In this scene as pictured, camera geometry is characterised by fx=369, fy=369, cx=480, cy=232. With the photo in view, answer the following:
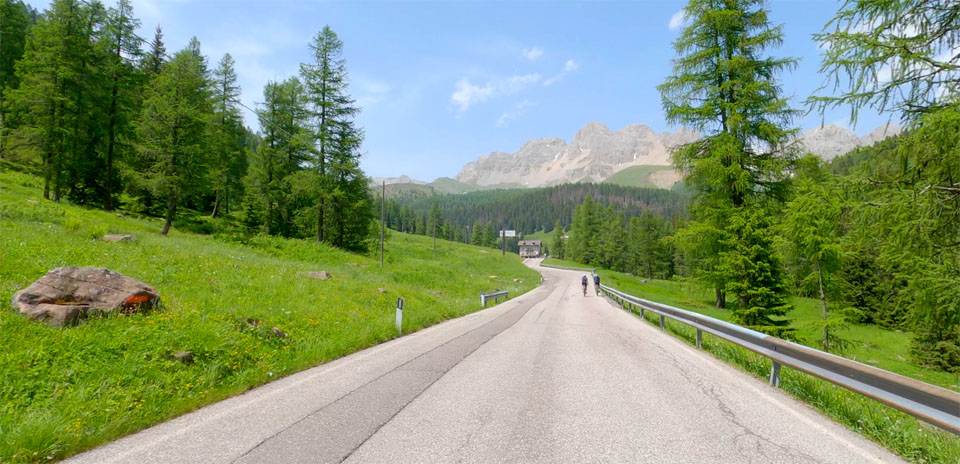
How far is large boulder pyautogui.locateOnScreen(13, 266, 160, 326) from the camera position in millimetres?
5820

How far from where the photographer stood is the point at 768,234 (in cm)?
1194

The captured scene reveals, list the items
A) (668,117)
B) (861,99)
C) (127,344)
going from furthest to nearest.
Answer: (668,117), (861,99), (127,344)

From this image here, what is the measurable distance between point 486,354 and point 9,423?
5963mm

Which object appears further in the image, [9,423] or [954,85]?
[954,85]

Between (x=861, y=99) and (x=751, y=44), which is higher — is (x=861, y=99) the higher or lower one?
the lower one

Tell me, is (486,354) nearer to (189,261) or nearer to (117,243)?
(189,261)

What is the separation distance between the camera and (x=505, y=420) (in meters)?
3.83

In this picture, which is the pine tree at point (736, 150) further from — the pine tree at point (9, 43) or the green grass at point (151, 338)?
the pine tree at point (9, 43)

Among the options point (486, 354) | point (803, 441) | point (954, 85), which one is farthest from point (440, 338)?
point (954, 85)

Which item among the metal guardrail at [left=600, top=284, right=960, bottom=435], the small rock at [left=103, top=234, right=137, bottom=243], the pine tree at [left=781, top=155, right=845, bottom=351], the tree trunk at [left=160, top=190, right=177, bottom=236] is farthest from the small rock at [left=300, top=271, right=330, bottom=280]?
the pine tree at [left=781, top=155, right=845, bottom=351]

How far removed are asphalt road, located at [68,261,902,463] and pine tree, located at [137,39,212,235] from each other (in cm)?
2501

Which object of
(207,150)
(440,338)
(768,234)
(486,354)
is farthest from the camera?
(207,150)

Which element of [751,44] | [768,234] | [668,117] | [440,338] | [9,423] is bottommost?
[440,338]

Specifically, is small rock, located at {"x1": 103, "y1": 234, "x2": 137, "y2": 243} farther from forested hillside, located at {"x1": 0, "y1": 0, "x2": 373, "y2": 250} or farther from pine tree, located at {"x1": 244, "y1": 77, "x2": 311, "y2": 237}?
pine tree, located at {"x1": 244, "y1": 77, "x2": 311, "y2": 237}
